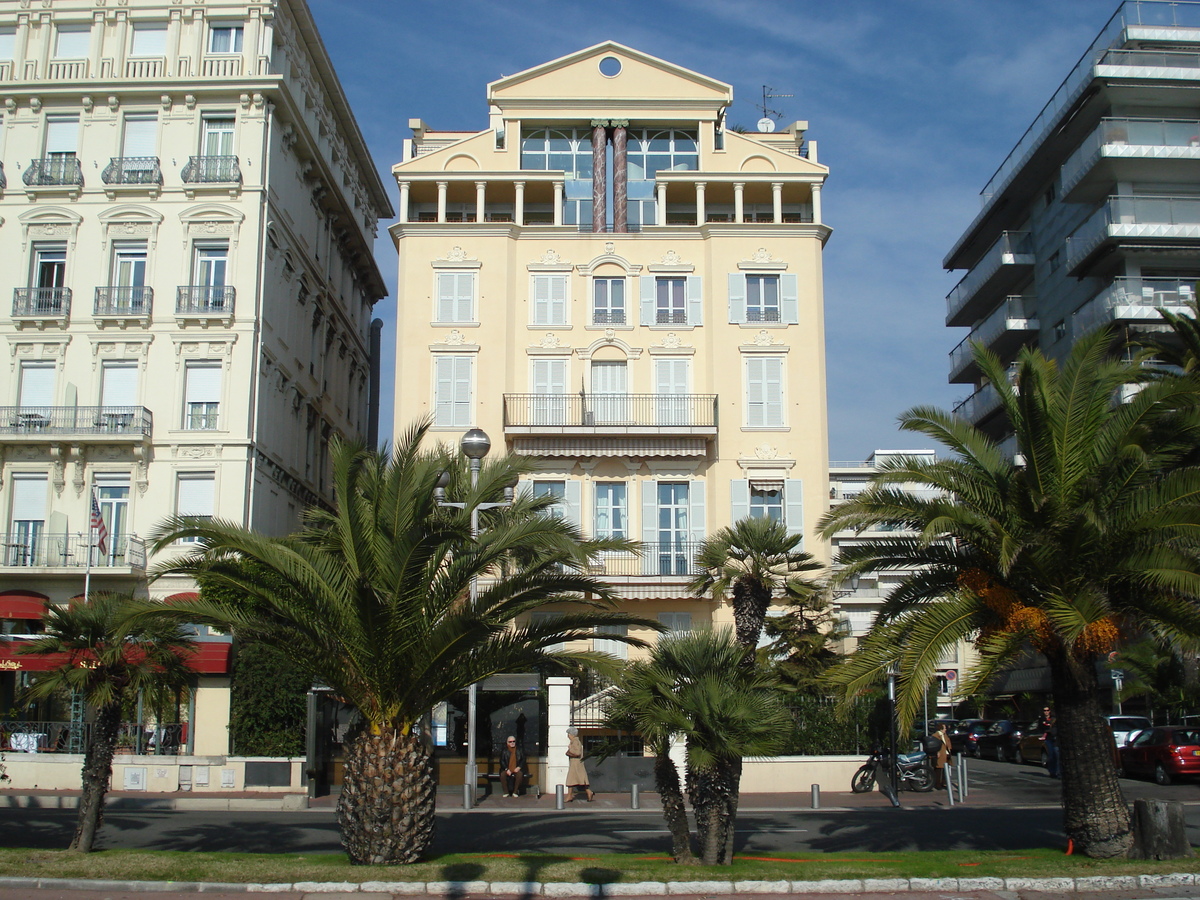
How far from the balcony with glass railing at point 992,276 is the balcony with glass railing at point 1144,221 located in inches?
300

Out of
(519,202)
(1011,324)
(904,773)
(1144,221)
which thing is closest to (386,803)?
(904,773)

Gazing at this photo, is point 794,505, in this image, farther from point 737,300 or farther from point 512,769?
point 512,769

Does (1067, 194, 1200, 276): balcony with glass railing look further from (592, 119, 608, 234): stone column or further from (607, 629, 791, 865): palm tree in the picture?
(607, 629, 791, 865): palm tree

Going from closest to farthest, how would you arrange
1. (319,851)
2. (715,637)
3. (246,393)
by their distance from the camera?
(715,637), (319,851), (246,393)

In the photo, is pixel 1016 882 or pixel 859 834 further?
pixel 859 834

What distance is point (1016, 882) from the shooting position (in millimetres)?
13109

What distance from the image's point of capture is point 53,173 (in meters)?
35.7

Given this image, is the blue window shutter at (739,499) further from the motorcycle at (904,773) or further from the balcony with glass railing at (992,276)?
the balcony with glass railing at (992,276)

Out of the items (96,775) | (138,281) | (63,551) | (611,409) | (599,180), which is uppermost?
(599,180)

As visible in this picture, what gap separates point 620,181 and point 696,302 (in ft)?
15.8

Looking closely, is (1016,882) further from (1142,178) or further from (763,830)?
(1142,178)

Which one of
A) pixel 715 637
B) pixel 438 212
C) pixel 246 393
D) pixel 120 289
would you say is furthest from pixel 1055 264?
pixel 715 637

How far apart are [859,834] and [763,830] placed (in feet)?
5.06

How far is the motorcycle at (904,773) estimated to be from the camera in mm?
25922
